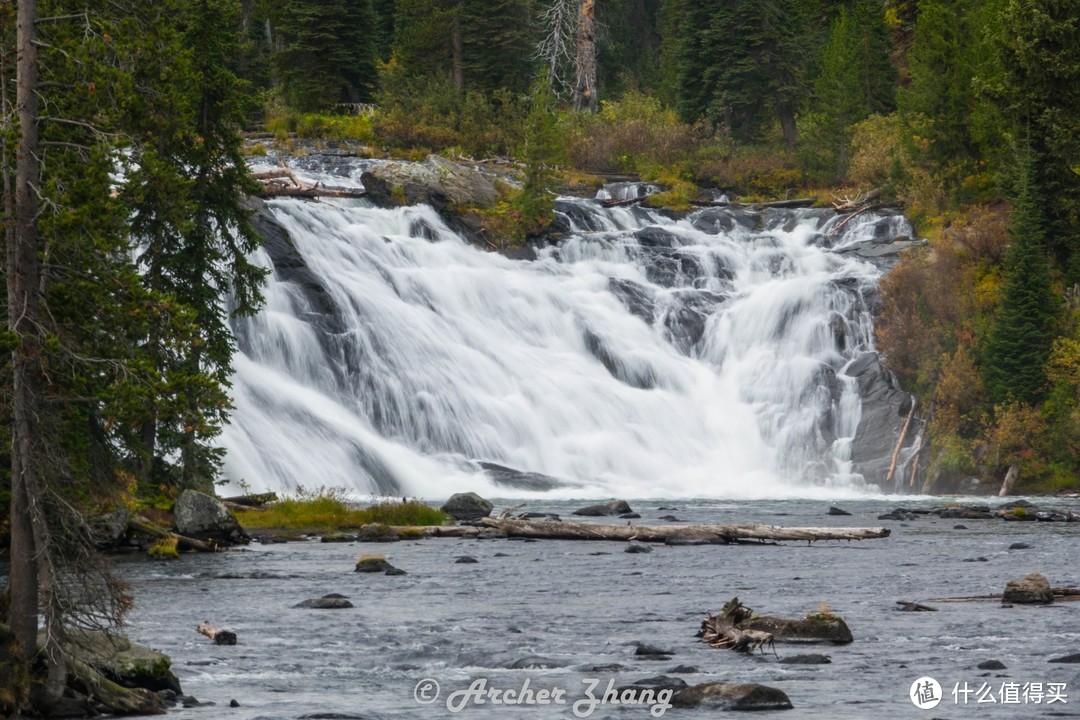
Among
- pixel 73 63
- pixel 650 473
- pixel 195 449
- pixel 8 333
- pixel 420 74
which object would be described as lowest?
pixel 650 473

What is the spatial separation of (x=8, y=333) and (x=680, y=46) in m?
79.4

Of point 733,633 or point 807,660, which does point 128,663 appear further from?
point 807,660

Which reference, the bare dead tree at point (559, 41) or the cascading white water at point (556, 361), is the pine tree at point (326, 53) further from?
the cascading white water at point (556, 361)

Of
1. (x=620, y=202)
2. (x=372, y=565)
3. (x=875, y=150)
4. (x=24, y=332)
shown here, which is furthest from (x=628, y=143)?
(x=24, y=332)

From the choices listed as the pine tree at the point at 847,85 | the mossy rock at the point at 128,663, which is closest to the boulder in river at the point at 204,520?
the mossy rock at the point at 128,663

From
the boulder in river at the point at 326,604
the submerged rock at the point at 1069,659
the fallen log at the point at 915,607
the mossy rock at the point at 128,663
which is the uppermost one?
the mossy rock at the point at 128,663

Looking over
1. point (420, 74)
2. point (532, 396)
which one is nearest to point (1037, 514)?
point (532, 396)

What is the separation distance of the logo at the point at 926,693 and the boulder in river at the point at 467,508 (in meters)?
20.9

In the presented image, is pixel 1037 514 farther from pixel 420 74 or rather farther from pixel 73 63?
pixel 420 74

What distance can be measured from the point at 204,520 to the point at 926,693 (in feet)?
59.0

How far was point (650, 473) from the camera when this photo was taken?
51.0 m

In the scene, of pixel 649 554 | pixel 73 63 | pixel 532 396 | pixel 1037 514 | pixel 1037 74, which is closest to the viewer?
pixel 73 63

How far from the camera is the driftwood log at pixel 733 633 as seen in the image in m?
17.9

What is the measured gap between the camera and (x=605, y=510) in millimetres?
38688
